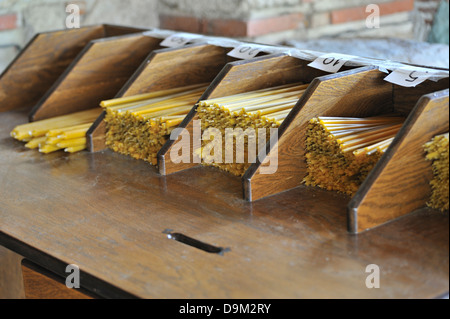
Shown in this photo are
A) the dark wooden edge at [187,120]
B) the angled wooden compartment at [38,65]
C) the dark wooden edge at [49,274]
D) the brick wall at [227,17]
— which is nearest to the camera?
the dark wooden edge at [49,274]

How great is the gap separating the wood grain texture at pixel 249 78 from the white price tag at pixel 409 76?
0.27m

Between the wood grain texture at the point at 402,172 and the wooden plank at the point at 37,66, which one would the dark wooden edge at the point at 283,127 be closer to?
the wood grain texture at the point at 402,172

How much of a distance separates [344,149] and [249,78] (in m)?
0.43

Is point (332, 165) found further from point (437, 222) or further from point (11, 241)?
point (11, 241)

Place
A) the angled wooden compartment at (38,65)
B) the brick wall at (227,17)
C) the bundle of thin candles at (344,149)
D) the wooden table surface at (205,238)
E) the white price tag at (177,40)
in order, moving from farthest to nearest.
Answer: the brick wall at (227,17)
the angled wooden compartment at (38,65)
the white price tag at (177,40)
the bundle of thin candles at (344,149)
the wooden table surface at (205,238)

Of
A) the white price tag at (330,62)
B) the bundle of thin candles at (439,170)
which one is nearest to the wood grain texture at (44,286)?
the bundle of thin candles at (439,170)

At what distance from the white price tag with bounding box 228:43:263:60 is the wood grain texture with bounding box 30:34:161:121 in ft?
1.42

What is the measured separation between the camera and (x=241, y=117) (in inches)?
60.5

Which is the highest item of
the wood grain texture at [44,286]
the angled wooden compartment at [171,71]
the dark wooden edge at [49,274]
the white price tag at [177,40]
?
the white price tag at [177,40]

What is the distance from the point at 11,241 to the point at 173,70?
837 mm

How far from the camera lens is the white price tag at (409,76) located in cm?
142

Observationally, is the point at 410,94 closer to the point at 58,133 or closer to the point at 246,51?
the point at 246,51

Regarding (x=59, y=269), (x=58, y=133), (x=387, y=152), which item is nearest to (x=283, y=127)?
(x=387, y=152)
